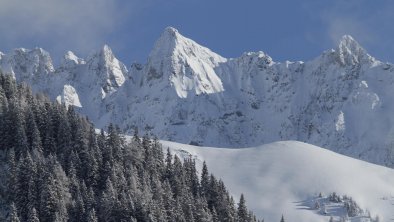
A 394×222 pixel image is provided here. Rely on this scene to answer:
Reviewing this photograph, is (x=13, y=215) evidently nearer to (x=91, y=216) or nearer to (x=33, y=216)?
(x=33, y=216)

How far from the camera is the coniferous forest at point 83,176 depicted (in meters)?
141

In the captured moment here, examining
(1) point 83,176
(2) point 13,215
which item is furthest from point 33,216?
(1) point 83,176

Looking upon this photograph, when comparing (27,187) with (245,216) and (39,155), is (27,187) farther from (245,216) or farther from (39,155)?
(245,216)

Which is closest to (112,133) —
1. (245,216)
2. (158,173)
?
(158,173)

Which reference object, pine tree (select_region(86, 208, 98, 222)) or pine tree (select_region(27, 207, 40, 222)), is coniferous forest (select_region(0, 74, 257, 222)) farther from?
pine tree (select_region(86, 208, 98, 222))

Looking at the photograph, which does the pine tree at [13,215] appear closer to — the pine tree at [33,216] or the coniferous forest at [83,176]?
the coniferous forest at [83,176]

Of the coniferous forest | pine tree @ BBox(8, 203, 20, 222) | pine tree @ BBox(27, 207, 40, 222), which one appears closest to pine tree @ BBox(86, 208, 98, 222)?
the coniferous forest

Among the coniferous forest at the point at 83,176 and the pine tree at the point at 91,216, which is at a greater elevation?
the coniferous forest at the point at 83,176

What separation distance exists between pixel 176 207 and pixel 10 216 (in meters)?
25.1

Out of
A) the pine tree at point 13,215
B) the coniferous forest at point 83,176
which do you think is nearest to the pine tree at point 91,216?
the coniferous forest at point 83,176

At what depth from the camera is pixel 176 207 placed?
148875 mm

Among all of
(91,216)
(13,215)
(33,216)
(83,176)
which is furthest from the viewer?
(83,176)

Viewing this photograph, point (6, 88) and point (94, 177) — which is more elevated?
point (6, 88)

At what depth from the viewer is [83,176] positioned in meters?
156
